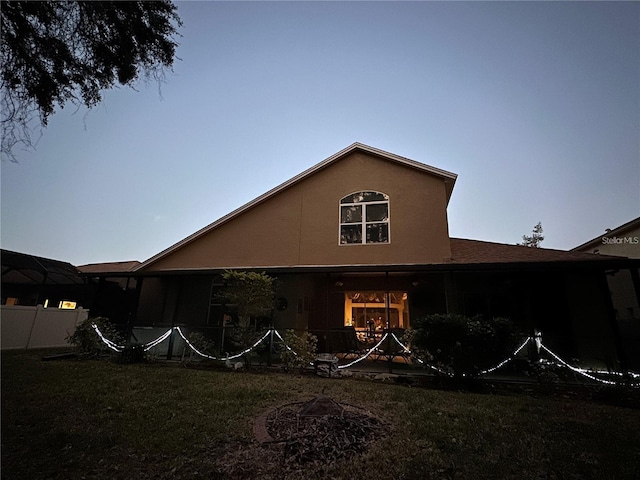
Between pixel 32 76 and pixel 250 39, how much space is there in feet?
26.1

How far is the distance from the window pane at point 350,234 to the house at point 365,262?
0.13ft

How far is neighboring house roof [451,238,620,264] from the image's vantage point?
8.23 metres

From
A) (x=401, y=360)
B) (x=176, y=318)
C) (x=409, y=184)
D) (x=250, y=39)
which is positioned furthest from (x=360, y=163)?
(x=176, y=318)

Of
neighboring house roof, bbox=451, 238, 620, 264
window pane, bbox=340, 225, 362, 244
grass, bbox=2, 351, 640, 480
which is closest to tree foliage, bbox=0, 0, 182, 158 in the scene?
grass, bbox=2, 351, 640, 480

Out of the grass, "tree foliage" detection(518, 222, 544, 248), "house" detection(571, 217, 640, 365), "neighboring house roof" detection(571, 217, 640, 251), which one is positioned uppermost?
"tree foliage" detection(518, 222, 544, 248)

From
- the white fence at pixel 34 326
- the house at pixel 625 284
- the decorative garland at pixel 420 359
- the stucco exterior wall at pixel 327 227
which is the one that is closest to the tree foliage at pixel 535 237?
the house at pixel 625 284

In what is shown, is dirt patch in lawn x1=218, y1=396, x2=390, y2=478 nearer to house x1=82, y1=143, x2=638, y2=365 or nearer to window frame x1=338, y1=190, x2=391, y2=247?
house x1=82, y1=143, x2=638, y2=365

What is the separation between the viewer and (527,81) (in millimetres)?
11422

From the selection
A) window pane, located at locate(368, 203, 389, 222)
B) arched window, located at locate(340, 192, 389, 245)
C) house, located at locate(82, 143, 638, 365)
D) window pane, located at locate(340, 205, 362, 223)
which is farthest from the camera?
window pane, located at locate(340, 205, 362, 223)

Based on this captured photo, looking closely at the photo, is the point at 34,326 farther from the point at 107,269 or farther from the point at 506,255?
the point at 506,255

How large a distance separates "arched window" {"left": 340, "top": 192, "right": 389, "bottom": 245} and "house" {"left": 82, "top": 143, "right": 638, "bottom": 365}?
0.04 metres

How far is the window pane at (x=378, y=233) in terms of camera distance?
1001 cm

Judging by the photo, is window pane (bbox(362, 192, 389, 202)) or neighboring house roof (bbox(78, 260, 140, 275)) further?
neighboring house roof (bbox(78, 260, 140, 275))

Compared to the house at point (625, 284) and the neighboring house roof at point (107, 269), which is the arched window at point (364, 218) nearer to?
the house at point (625, 284)
